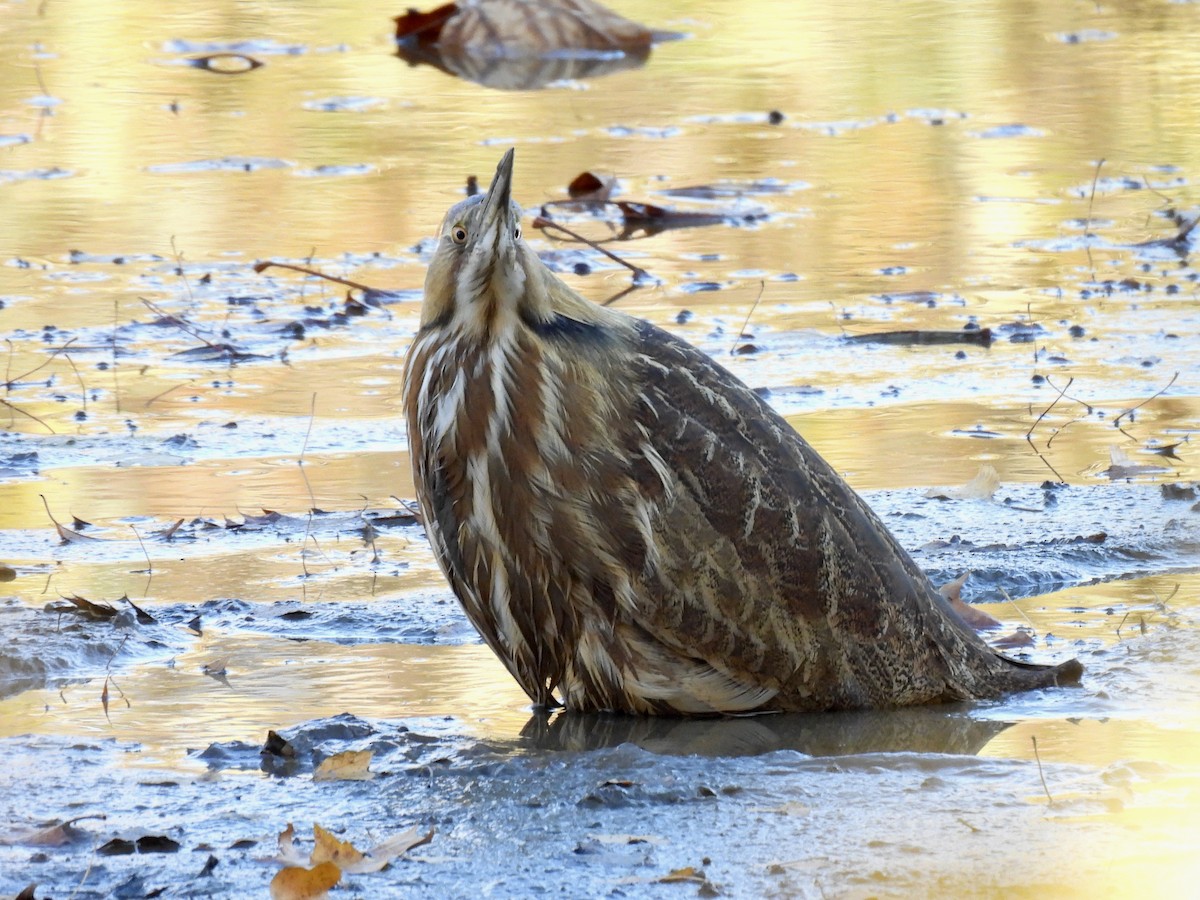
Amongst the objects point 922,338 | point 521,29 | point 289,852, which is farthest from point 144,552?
point 521,29

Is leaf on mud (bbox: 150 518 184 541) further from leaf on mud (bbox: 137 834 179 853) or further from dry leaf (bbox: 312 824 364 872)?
dry leaf (bbox: 312 824 364 872)

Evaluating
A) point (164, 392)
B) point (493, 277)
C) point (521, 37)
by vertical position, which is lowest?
point (521, 37)

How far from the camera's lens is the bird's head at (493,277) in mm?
4762

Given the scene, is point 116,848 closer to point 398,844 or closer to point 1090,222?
point 398,844

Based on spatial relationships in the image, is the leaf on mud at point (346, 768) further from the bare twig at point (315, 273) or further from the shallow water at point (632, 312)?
the bare twig at point (315, 273)

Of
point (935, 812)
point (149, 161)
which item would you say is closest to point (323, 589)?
point (935, 812)

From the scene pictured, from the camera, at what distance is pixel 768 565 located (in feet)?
16.3

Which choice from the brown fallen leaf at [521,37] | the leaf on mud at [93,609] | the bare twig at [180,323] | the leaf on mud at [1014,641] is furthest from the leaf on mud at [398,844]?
the brown fallen leaf at [521,37]

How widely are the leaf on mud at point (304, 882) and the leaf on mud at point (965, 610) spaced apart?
7.42ft

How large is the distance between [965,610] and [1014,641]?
244 millimetres

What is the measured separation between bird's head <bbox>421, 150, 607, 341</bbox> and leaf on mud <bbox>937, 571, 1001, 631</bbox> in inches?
55.3

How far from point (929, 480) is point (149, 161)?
22.9 ft

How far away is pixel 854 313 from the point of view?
895cm

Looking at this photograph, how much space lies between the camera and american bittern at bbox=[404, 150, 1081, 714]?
4.81 meters
